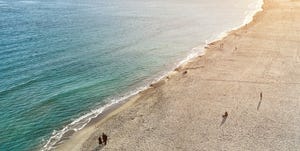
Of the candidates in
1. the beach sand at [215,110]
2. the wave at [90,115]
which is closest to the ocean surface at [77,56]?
the wave at [90,115]

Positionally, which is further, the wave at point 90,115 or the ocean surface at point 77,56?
the ocean surface at point 77,56

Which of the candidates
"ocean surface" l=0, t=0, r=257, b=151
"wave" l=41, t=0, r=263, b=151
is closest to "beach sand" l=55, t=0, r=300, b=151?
"wave" l=41, t=0, r=263, b=151

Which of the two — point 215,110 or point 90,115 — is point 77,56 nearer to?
point 90,115

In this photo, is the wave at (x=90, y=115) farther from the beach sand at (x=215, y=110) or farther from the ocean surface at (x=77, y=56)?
the beach sand at (x=215, y=110)

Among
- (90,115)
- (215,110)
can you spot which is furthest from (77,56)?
(215,110)

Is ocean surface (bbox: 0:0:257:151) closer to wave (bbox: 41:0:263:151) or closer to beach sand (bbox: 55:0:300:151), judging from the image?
wave (bbox: 41:0:263:151)

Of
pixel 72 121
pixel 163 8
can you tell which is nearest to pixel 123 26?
pixel 163 8
